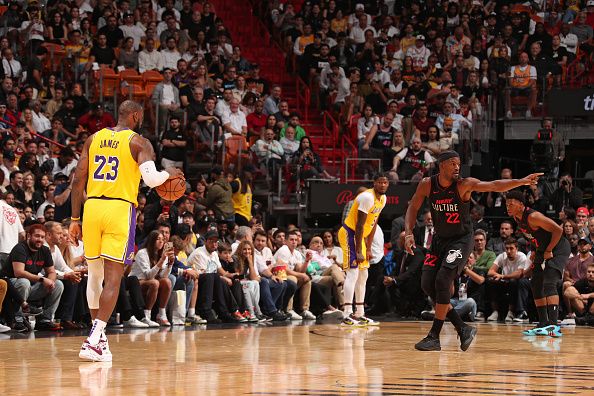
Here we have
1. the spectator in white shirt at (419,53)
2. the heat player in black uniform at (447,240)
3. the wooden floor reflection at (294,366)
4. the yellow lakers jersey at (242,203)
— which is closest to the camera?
the wooden floor reflection at (294,366)

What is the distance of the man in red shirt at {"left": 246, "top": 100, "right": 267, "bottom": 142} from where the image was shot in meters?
21.0

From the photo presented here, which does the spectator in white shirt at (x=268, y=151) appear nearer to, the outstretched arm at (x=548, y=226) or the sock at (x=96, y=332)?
the outstretched arm at (x=548, y=226)

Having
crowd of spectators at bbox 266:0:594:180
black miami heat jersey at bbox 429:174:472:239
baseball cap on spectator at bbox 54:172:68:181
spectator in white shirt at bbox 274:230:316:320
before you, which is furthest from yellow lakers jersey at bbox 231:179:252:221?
black miami heat jersey at bbox 429:174:472:239

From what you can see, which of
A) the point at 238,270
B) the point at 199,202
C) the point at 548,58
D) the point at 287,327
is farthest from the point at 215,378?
the point at 548,58

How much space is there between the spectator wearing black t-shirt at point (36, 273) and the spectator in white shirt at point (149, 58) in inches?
359

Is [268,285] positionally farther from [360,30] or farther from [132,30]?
[360,30]

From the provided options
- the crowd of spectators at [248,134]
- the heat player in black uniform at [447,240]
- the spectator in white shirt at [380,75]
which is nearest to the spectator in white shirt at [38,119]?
the crowd of spectators at [248,134]

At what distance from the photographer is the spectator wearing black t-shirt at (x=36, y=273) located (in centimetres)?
1305

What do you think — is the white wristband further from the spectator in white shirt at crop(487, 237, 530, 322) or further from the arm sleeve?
the spectator in white shirt at crop(487, 237, 530, 322)

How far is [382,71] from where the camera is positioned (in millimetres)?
24281

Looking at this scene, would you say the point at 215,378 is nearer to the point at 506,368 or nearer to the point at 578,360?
the point at 506,368

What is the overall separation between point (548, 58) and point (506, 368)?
1388cm

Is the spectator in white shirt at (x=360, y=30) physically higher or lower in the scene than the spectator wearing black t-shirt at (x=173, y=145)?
higher

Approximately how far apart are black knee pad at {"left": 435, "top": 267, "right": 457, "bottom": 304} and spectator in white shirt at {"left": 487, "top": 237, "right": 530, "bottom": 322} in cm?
665
